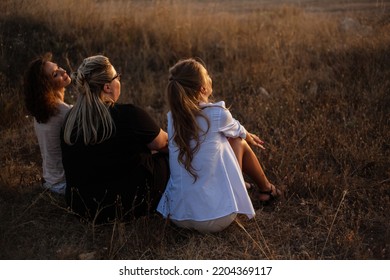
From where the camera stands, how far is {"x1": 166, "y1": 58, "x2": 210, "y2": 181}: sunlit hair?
3.19 m

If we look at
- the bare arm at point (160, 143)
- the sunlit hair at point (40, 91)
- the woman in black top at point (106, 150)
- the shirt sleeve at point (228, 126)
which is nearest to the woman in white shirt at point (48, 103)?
the sunlit hair at point (40, 91)

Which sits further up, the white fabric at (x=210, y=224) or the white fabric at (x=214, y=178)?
the white fabric at (x=214, y=178)

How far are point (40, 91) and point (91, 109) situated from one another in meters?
0.61

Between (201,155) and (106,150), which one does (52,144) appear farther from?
(201,155)

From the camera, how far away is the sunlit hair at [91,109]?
321 centimetres

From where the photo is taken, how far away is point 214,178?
10.6 ft

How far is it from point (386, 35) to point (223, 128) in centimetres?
415

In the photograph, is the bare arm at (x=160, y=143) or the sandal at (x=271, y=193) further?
the sandal at (x=271, y=193)

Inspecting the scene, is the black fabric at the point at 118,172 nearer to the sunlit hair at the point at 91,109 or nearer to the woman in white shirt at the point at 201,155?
the sunlit hair at the point at 91,109

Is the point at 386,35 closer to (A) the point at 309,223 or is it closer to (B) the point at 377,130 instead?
(B) the point at 377,130

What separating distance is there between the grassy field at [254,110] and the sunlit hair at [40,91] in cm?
76

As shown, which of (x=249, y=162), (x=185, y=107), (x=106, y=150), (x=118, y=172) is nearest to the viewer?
(x=185, y=107)

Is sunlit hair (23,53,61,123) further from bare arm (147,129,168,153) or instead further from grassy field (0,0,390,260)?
bare arm (147,129,168,153)

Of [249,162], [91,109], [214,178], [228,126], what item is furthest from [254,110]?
[91,109]
